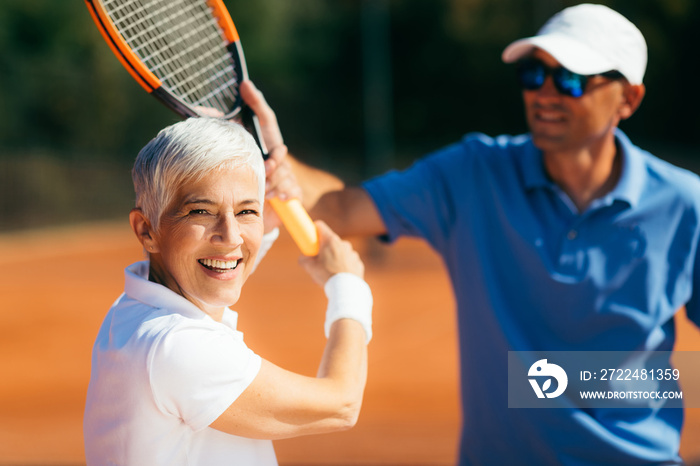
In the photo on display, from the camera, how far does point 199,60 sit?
254cm

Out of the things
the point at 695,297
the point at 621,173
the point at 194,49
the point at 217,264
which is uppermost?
the point at 194,49

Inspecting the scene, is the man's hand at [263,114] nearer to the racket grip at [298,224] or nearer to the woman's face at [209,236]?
the racket grip at [298,224]

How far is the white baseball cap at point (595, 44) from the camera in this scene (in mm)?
2438

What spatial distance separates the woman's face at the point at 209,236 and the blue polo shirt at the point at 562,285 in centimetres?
96

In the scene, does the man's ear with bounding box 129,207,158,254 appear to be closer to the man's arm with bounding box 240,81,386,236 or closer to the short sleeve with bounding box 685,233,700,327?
the man's arm with bounding box 240,81,386,236

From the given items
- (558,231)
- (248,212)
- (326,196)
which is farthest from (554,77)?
(248,212)

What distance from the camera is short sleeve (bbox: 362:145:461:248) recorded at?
251 centimetres

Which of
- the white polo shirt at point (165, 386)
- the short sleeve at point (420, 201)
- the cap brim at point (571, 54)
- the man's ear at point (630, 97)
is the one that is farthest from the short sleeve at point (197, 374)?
the man's ear at point (630, 97)

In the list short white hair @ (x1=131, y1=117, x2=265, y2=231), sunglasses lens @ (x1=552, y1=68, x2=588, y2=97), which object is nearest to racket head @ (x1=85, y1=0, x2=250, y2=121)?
short white hair @ (x1=131, y1=117, x2=265, y2=231)

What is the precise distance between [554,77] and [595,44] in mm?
150

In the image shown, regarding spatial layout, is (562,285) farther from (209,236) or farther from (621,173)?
(209,236)

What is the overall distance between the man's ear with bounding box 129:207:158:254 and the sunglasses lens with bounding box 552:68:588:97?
143 cm

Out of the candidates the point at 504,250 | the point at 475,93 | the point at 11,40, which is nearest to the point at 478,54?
the point at 475,93

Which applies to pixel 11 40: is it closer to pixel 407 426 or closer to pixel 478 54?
pixel 478 54
